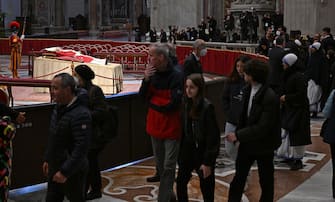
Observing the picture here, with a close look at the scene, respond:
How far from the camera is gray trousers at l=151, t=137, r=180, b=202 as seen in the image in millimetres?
7105

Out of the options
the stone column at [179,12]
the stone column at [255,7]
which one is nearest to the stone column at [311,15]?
the stone column at [255,7]

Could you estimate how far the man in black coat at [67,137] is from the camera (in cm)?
578

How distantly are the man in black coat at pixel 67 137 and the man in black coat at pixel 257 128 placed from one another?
62.3 inches

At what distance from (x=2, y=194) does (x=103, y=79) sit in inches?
539

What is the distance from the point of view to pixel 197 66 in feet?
32.3

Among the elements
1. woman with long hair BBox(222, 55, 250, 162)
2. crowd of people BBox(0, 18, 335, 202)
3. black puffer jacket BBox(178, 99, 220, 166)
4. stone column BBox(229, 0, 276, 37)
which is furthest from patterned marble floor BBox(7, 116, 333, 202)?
stone column BBox(229, 0, 276, 37)

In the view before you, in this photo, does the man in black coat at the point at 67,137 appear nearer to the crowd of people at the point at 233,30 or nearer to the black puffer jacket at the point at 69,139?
the black puffer jacket at the point at 69,139

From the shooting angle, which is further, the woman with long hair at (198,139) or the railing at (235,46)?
the railing at (235,46)

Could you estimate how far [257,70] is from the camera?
21.6ft

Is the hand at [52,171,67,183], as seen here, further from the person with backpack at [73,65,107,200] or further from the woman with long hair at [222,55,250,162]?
the woman with long hair at [222,55,250,162]

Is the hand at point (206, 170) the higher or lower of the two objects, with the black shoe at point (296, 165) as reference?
higher

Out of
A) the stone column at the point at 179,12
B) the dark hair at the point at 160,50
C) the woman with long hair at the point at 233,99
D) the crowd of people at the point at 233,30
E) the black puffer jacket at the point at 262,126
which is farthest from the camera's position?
the stone column at the point at 179,12

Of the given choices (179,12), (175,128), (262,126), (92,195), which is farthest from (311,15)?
(262,126)

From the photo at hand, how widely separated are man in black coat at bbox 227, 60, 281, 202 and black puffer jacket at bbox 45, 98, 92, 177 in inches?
62.1
